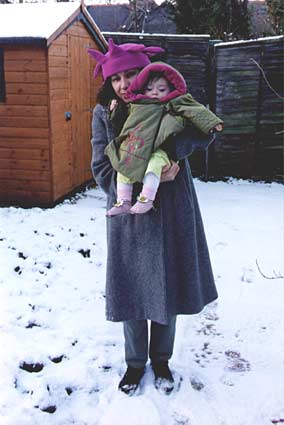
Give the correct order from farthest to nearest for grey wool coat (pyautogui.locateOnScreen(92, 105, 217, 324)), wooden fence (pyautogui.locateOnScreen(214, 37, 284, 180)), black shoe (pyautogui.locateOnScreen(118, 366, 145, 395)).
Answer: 1. wooden fence (pyautogui.locateOnScreen(214, 37, 284, 180))
2. black shoe (pyautogui.locateOnScreen(118, 366, 145, 395))
3. grey wool coat (pyautogui.locateOnScreen(92, 105, 217, 324))

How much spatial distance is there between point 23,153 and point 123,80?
481 centimetres

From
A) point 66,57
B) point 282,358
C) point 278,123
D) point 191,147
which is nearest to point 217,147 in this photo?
point 278,123

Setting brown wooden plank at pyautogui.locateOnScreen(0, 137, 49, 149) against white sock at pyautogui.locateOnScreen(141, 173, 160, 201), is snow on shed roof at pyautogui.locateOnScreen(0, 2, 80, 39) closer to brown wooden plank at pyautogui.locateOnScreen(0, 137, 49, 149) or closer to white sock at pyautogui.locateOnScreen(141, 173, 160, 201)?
brown wooden plank at pyautogui.locateOnScreen(0, 137, 49, 149)

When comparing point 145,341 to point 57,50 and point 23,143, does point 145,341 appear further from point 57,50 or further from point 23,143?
point 57,50

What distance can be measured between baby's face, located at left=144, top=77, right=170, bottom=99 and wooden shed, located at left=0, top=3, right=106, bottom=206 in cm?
447

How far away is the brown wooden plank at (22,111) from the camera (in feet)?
A: 22.3

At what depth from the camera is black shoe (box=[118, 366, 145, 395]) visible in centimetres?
288

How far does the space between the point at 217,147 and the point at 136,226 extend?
265 inches

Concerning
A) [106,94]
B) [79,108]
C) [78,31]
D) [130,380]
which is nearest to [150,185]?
[106,94]

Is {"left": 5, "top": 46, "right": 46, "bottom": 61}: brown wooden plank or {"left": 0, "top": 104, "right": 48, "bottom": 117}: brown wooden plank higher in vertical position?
{"left": 5, "top": 46, "right": 46, "bottom": 61}: brown wooden plank

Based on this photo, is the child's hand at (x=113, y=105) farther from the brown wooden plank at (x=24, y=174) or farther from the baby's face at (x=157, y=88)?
the brown wooden plank at (x=24, y=174)

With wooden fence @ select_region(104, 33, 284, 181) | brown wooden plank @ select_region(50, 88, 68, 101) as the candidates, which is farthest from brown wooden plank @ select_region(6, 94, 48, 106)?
wooden fence @ select_region(104, 33, 284, 181)

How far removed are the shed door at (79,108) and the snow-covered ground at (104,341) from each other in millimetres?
2132

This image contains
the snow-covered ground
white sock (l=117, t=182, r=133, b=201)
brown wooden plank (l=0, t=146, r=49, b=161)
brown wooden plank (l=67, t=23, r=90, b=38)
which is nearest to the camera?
white sock (l=117, t=182, r=133, b=201)
